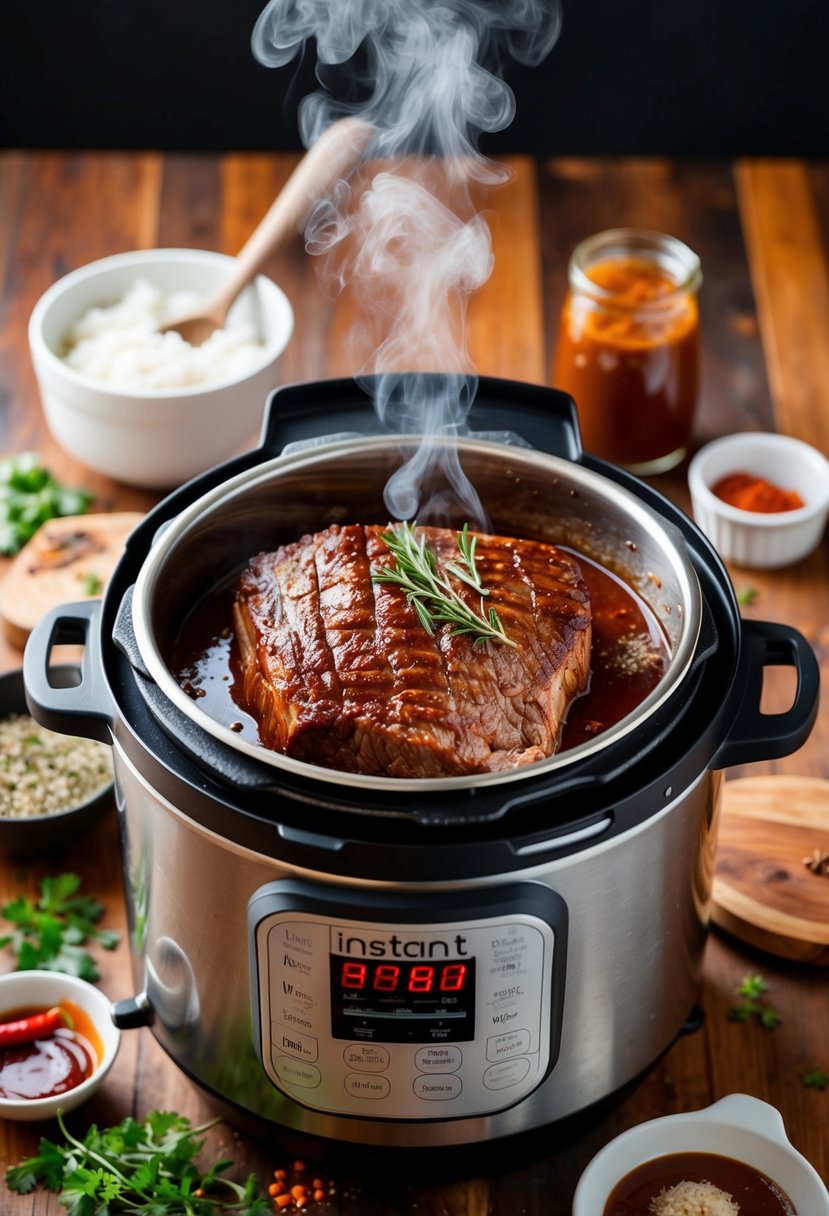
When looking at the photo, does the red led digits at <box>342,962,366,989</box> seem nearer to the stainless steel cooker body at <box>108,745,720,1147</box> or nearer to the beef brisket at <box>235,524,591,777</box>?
the stainless steel cooker body at <box>108,745,720,1147</box>

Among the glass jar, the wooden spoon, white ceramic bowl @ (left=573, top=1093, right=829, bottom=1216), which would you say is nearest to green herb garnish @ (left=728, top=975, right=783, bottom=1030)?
white ceramic bowl @ (left=573, top=1093, right=829, bottom=1216)

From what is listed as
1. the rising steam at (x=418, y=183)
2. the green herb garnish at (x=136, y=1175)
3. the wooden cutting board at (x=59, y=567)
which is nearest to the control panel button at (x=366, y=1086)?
the green herb garnish at (x=136, y=1175)

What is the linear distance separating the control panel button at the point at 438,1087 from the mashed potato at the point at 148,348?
152 centimetres

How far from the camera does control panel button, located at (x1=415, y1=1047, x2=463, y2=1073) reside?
1.63 meters

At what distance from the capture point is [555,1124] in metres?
1.81

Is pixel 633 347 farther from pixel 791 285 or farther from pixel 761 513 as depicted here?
pixel 791 285

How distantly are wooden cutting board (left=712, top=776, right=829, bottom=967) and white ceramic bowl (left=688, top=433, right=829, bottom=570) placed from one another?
0.55 metres

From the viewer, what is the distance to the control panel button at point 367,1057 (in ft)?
5.36

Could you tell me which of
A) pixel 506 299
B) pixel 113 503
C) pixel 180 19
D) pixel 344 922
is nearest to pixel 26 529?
pixel 113 503

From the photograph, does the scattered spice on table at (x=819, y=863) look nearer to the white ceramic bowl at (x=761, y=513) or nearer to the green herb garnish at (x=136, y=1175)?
the white ceramic bowl at (x=761, y=513)

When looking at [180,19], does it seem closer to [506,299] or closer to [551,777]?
[506,299]

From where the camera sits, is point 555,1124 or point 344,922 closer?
point 344,922

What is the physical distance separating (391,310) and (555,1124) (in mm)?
2106

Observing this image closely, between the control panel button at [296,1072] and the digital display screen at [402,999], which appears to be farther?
the control panel button at [296,1072]
